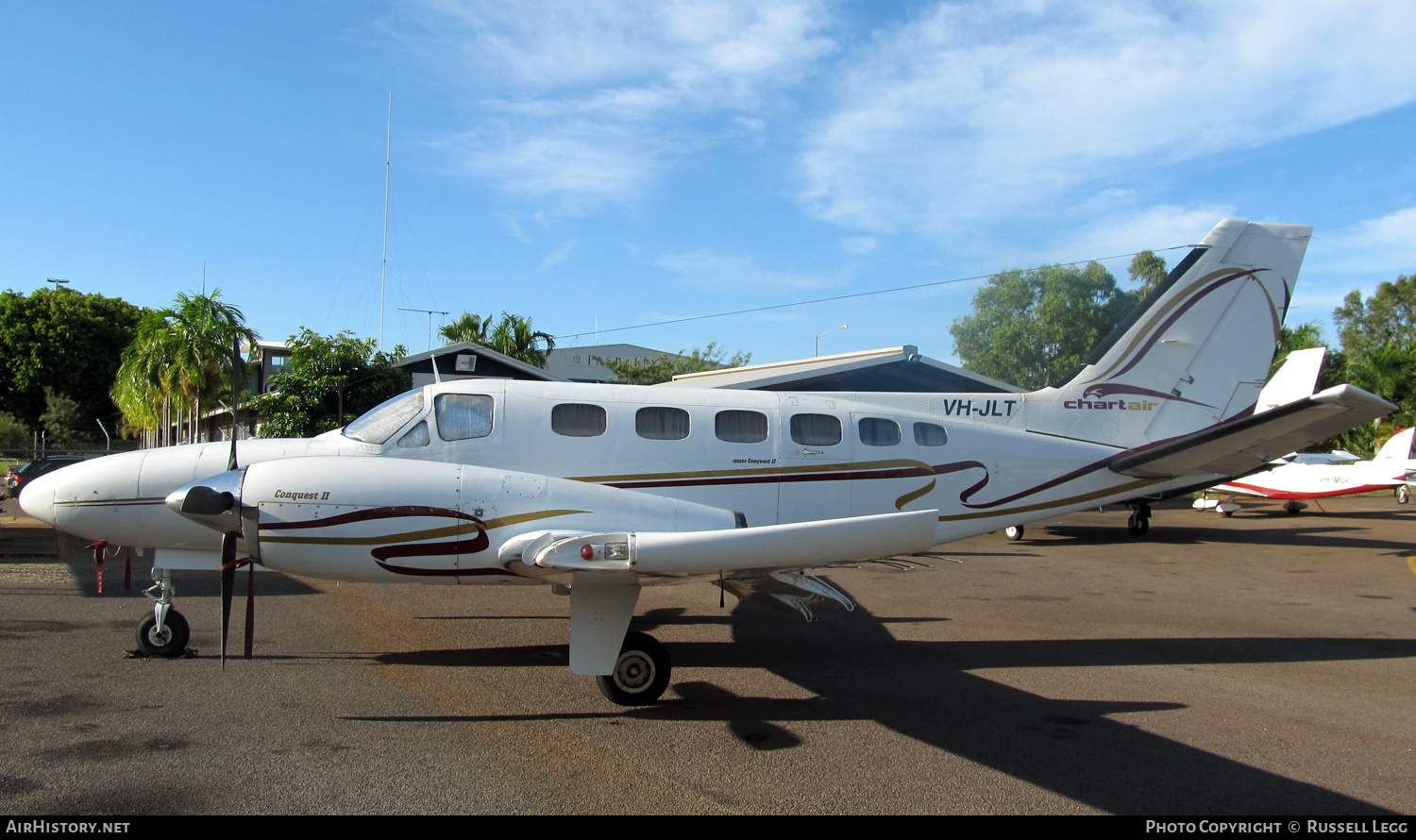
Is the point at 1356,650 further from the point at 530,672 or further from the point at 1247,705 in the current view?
the point at 530,672

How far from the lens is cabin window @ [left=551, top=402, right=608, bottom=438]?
754cm

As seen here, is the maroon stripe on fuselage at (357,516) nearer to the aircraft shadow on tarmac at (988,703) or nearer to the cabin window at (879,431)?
the aircraft shadow on tarmac at (988,703)

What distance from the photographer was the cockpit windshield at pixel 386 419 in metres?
7.38

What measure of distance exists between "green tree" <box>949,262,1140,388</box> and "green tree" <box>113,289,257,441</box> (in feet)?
119

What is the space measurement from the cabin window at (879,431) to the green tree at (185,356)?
22.1 m

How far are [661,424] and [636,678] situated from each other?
2.39 meters

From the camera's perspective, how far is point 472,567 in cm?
650

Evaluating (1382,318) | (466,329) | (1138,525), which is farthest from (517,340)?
(1382,318)

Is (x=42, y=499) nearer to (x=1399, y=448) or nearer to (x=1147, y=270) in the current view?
(x=1399, y=448)

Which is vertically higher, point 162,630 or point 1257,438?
point 1257,438

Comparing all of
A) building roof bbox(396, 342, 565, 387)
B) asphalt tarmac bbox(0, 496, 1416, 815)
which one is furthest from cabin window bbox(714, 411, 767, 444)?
building roof bbox(396, 342, 565, 387)

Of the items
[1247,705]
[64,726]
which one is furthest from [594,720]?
[1247,705]

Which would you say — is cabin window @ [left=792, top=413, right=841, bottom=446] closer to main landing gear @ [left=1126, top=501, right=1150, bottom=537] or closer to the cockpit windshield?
the cockpit windshield

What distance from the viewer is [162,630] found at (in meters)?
7.39
